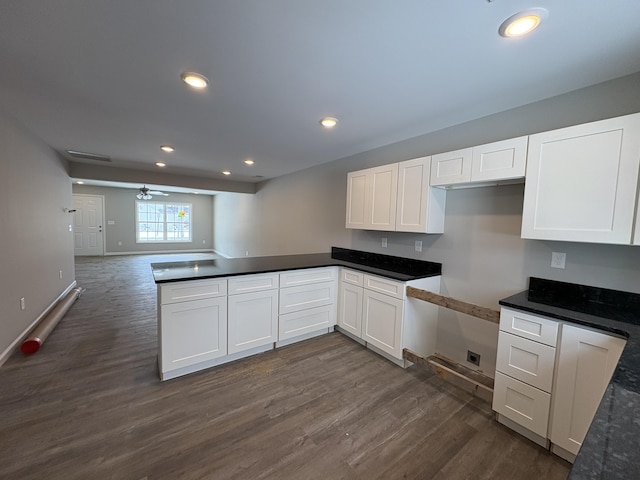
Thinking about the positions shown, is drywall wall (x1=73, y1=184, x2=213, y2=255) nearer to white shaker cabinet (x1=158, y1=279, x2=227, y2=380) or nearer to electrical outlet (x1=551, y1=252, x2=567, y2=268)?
white shaker cabinet (x1=158, y1=279, x2=227, y2=380)

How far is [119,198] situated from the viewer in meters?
8.84

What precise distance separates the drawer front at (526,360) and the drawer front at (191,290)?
228 centimetres

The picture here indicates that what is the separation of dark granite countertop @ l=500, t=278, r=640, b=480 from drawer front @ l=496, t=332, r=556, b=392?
23cm

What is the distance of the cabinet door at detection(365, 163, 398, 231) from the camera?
285 cm

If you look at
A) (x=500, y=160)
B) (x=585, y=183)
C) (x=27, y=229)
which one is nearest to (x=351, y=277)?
(x=500, y=160)

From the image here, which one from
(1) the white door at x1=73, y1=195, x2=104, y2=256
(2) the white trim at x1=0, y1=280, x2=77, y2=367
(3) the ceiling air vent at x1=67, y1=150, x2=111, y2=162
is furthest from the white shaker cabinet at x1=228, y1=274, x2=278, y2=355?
(1) the white door at x1=73, y1=195, x2=104, y2=256

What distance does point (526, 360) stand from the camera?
1737 millimetres

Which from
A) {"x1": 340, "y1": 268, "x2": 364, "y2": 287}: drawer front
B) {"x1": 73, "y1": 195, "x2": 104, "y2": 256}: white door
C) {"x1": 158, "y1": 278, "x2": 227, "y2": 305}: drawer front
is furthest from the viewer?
{"x1": 73, "y1": 195, "x2": 104, "y2": 256}: white door

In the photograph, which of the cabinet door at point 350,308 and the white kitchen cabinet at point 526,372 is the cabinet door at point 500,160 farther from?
the cabinet door at point 350,308

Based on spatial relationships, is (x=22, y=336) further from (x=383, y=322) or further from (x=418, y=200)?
(x=418, y=200)

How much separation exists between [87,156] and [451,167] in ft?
17.6

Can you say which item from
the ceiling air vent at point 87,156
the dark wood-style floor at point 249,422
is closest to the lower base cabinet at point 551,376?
the dark wood-style floor at point 249,422

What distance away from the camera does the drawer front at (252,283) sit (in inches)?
98.3

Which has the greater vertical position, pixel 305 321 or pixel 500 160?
pixel 500 160
